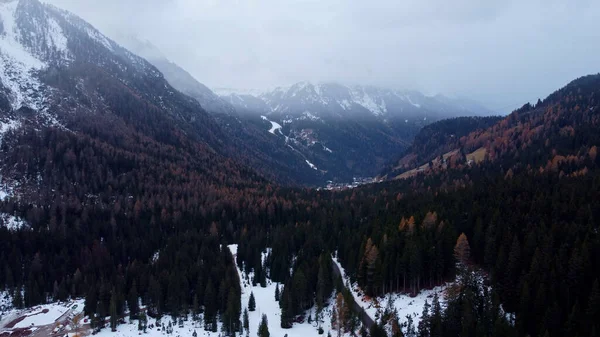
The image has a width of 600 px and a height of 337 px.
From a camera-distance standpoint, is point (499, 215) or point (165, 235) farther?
point (165, 235)

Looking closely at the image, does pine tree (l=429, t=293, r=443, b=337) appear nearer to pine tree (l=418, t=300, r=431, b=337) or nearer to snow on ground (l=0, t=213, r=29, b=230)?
pine tree (l=418, t=300, r=431, b=337)

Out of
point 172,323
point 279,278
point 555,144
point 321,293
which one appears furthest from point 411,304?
point 555,144

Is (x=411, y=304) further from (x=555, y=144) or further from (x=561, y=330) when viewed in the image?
(x=555, y=144)

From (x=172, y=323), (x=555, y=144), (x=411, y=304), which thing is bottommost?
(x=172, y=323)

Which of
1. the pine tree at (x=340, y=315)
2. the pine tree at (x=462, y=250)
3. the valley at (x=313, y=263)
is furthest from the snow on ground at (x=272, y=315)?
the pine tree at (x=462, y=250)

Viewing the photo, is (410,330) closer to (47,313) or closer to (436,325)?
(436,325)

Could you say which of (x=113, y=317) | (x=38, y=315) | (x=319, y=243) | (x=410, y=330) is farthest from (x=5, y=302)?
(x=410, y=330)

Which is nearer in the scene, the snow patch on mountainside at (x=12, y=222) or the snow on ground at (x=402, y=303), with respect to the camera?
the snow on ground at (x=402, y=303)

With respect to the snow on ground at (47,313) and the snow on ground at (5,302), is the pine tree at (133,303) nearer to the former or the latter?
the snow on ground at (47,313)
